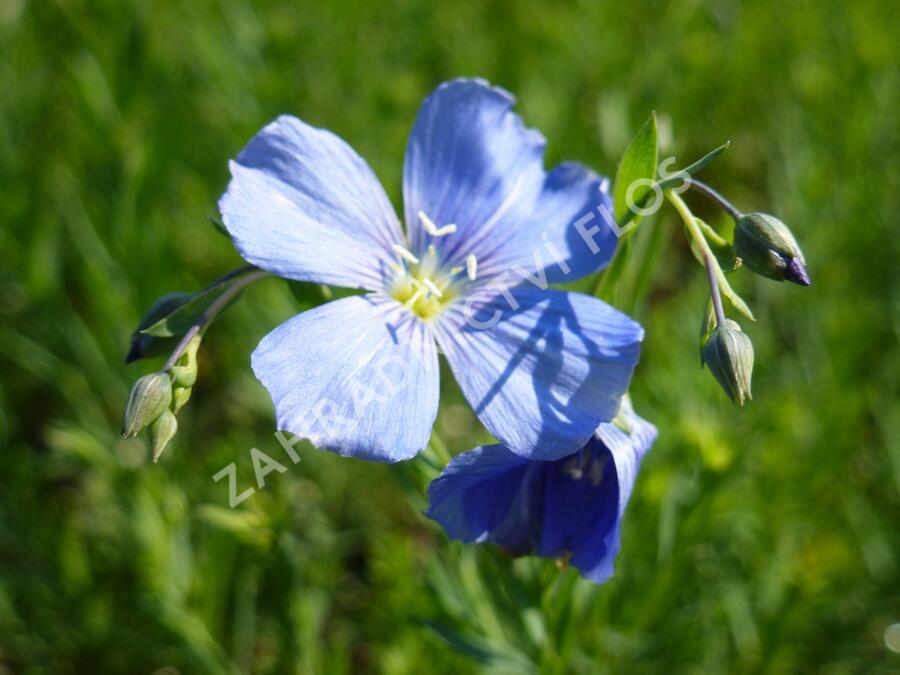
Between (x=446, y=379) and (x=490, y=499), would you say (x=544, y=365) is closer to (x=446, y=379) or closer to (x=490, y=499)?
(x=490, y=499)

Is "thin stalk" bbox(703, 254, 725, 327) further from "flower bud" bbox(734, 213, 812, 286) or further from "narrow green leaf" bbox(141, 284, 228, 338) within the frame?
"narrow green leaf" bbox(141, 284, 228, 338)

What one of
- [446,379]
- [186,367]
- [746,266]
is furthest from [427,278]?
[446,379]

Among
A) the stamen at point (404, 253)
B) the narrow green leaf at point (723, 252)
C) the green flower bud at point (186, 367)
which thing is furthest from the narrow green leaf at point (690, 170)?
the green flower bud at point (186, 367)

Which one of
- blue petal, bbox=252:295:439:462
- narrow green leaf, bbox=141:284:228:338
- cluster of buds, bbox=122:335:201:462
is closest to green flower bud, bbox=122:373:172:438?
cluster of buds, bbox=122:335:201:462

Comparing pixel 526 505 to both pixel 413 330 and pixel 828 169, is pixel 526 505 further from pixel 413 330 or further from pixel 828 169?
pixel 828 169

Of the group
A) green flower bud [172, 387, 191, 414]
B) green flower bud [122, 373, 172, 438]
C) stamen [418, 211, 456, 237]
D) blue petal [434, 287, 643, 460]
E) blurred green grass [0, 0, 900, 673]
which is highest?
stamen [418, 211, 456, 237]

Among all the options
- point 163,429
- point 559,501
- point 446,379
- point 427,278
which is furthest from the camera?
point 446,379
